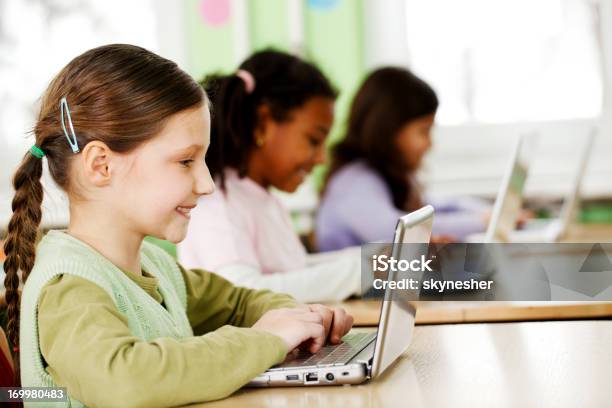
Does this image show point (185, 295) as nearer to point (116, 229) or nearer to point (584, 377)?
point (116, 229)

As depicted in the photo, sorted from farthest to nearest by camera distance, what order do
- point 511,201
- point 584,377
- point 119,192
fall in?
1. point 511,201
2. point 119,192
3. point 584,377

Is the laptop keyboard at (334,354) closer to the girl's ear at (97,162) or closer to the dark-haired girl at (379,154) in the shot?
the girl's ear at (97,162)

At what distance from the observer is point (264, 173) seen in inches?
92.7

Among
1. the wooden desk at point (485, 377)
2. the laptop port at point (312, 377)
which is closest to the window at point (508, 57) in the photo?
the wooden desk at point (485, 377)

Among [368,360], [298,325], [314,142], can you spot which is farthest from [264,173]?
[368,360]

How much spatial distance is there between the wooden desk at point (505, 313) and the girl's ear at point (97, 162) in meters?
0.65

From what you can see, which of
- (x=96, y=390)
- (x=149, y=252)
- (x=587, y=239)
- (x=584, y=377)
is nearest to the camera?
(x=96, y=390)

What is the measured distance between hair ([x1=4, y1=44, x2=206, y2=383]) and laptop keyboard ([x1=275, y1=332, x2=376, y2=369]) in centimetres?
35

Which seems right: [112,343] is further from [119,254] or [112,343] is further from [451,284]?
[451,284]

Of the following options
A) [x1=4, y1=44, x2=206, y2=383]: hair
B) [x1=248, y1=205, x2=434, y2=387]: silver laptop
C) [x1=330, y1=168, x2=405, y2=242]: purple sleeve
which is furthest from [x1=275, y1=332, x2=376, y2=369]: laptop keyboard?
[x1=330, y1=168, x2=405, y2=242]: purple sleeve

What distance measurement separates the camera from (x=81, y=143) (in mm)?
1237

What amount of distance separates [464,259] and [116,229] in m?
1.18

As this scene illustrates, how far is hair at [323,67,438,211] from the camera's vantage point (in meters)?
3.01

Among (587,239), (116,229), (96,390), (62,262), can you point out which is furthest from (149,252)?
(587,239)
